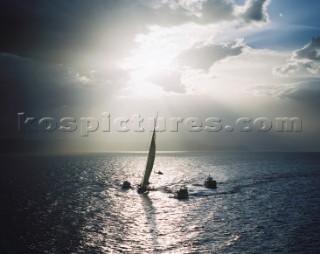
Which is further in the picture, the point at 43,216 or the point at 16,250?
the point at 43,216

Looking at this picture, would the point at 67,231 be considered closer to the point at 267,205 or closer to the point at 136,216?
the point at 136,216

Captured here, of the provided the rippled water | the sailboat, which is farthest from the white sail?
the rippled water

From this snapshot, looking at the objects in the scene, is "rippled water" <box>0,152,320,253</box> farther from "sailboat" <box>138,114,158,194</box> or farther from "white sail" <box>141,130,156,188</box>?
"white sail" <box>141,130,156,188</box>

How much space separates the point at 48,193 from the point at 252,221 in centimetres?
5948

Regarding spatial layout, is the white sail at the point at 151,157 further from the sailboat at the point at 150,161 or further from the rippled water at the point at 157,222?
the rippled water at the point at 157,222

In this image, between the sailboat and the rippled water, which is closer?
the rippled water

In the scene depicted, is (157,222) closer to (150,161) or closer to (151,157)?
(150,161)

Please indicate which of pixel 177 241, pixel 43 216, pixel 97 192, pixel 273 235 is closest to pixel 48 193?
pixel 97 192

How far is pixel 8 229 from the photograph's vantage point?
5106 centimetres

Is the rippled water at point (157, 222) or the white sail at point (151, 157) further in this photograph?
the white sail at point (151, 157)

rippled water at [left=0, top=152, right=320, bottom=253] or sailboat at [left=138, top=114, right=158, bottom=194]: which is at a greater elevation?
sailboat at [left=138, top=114, right=158, bottom=194]

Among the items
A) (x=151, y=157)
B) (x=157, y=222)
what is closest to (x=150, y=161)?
(x=151, y=157)

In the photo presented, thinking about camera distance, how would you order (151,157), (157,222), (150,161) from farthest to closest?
(150,161) → (151,157) → (157,222)

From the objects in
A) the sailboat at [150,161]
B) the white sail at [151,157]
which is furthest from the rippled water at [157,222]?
the white sail at [151,157]
